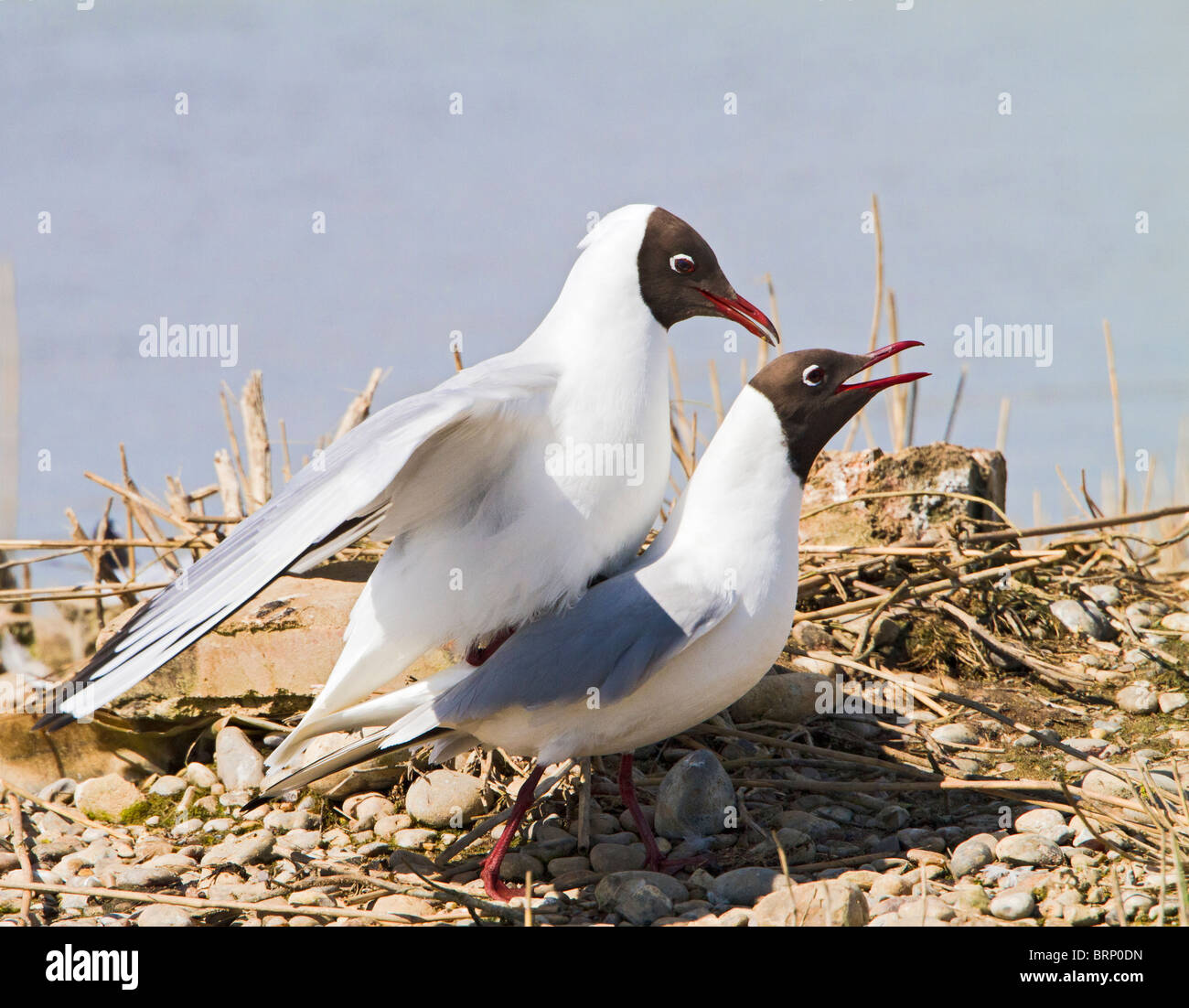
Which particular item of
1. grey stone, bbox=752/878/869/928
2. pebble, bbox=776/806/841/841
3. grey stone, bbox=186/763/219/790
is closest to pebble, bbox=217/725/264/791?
grey stone, bbox=186/763/219/790

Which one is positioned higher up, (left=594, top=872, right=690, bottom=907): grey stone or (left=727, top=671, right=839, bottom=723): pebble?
(left=727, top=671, right=839, bottom=723): pebble

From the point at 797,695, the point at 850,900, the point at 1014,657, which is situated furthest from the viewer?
the point at 1014,657

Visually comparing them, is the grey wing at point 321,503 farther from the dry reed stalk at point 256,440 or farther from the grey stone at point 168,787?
the dry reed stalk at point 256,440

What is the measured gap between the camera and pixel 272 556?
2.94 metres

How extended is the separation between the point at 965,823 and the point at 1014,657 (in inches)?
50.7

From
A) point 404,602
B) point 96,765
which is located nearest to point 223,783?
point 96,765

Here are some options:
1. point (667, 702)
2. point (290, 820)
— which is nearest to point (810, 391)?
point (667, 702)

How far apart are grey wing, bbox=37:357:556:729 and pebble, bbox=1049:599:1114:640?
9.14 ft

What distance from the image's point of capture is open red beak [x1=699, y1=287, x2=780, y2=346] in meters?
3.58

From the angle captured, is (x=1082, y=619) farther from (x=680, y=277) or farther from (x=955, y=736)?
(x=680, y=277)

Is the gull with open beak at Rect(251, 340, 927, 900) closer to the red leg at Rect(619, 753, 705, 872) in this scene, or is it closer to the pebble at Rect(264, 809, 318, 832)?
the red leg at Rect(619, 753, 705, 872)

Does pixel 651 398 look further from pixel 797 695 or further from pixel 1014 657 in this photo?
pixel 1014 657

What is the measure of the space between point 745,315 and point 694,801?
4.67ft

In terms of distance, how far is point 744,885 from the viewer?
3.20 m
